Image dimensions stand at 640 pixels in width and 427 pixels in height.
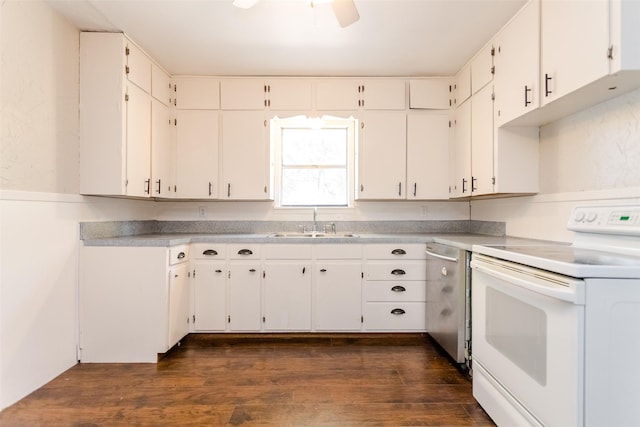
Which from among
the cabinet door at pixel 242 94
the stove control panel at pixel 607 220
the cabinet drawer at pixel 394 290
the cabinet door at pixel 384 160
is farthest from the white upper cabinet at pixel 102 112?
the stove control panel at pixel 607 220

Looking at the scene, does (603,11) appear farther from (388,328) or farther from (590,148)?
(388,328)

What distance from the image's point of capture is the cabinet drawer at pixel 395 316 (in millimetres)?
2871

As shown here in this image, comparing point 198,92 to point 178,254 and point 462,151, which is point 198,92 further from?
point 462,151

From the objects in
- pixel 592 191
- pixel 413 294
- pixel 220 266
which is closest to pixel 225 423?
pixel 220 266

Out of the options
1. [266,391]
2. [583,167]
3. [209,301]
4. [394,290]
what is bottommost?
[266,391]

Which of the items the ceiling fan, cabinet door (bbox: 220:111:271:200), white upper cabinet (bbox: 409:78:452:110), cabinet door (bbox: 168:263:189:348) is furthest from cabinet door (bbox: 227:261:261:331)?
white upper cabinet (bbox: 409:78:452:110)

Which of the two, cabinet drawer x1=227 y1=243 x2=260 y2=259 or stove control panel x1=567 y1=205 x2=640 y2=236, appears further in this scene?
cabinet drawer x1=227 y1=243 x2=260 y2=259

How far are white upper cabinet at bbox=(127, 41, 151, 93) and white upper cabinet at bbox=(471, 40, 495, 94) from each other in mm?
2772

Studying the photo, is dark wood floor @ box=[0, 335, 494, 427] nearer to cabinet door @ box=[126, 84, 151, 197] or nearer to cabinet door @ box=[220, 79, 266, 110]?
cabinet door @ box=[126, 84, 151, 197]

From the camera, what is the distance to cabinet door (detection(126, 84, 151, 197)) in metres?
2.55

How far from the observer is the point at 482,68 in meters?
2.64

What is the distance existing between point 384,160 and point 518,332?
202 centimetres

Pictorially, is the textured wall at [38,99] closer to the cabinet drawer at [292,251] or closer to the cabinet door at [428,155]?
the cabinet drawer at [292,251]

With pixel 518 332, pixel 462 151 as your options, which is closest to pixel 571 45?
pixel 462 151
